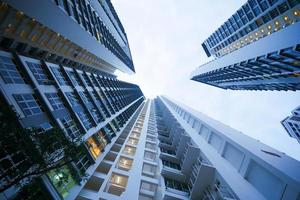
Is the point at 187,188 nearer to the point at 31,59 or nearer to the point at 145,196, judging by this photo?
the point at 145,196

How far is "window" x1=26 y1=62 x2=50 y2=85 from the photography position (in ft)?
88.3

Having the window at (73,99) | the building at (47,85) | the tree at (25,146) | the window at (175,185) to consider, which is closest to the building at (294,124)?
the building at (47,85)

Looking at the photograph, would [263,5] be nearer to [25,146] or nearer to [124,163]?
[124,163]

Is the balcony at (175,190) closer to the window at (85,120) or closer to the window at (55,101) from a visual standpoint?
the window at (85,120)

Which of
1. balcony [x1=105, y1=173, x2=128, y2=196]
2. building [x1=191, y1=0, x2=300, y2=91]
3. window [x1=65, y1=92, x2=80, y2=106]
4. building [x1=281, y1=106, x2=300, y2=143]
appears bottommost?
building [x1=281, y1=106, x2=300, y2=143]

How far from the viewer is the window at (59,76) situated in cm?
3228

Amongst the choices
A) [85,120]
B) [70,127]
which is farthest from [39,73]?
[85,120]

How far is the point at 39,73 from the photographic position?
92.4 ft

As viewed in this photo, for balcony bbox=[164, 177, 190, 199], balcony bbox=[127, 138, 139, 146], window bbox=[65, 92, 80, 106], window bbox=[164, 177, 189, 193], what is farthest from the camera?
balcony bbox=[127, 138, 139, 146]

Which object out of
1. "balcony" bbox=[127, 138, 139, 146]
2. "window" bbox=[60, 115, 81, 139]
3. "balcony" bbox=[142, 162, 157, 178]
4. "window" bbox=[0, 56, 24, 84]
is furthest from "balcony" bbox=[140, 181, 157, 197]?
"window" bbox=[0, 56, 24, 84]

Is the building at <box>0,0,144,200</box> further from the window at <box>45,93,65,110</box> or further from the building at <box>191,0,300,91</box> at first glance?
the building at <box>191,0,300,91</box>

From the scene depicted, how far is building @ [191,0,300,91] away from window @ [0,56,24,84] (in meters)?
32.1

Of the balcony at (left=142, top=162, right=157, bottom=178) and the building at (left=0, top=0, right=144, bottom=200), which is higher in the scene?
the building at (left=0, top=0, right=144, bottom=200)

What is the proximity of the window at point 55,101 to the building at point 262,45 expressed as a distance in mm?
30909
